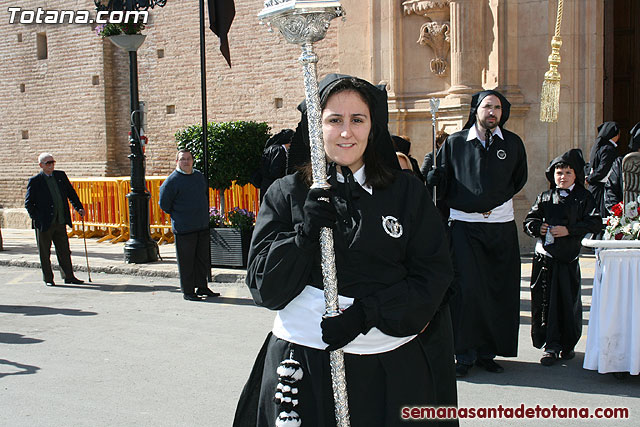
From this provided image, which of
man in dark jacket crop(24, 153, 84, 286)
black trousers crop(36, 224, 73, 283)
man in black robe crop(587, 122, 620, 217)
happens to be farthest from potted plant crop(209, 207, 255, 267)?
man in black robe crop(587, 122, 620, 217)

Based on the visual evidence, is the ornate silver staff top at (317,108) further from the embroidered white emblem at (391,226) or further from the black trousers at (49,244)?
the black trousers at (49,244)

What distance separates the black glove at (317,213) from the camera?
2869 mm

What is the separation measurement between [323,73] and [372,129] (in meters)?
12.9

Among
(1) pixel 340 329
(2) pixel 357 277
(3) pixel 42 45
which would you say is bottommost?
(1) pixel 340 329

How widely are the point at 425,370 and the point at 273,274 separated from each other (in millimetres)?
717

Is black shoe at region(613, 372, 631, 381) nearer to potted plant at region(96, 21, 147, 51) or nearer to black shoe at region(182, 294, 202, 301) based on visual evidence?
black shoe at region(182, 294, 202, 301)

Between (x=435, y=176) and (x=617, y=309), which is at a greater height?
(x=435, y=176)

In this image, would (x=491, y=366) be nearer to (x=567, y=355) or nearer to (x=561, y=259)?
(x=567, y=355)

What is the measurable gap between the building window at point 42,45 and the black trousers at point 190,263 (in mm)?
13497

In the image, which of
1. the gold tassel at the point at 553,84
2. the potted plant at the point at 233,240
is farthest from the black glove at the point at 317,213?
the potted plant at the point at 233,240

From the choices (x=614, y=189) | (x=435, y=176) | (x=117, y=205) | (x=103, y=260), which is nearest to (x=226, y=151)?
(x=103, y=260)

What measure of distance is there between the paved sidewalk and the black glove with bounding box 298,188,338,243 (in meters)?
8.80

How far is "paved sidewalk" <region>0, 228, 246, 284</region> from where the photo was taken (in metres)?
12.3

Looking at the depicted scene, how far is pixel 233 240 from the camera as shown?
1234 cm
